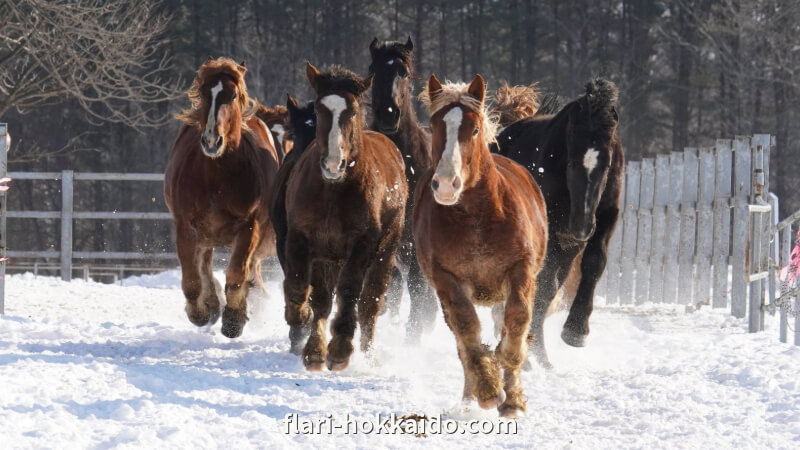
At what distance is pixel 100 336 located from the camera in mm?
9109

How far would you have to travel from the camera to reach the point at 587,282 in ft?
27.5

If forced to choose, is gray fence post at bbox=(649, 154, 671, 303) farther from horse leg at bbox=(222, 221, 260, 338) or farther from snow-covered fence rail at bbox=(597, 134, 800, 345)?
horse leg at bbox=(222, 221, 260, 338)

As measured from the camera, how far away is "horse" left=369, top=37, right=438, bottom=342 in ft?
30.0

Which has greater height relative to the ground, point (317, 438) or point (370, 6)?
point (370, 6)

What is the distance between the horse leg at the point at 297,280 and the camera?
739 cm

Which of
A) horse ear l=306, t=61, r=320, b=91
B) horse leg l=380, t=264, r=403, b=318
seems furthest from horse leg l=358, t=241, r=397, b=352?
horse leg l=380, t=264, r=403, b=318

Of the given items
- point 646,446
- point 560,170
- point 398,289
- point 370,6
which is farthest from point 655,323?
point 370,6

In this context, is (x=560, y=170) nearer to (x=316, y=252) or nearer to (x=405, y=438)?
(x=316, y=252)

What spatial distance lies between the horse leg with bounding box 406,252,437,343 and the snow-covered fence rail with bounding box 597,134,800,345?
2.98 metres

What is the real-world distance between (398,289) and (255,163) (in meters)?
2.49

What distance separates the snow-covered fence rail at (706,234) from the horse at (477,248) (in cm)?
427

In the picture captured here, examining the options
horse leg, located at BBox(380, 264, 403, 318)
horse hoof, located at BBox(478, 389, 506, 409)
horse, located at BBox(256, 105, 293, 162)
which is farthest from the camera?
horse, located at BBox(256, 105, 293, 162)

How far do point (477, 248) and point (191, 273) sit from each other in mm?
3659

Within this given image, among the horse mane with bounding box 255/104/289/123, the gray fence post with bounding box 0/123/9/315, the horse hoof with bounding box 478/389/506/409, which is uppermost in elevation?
the horse mane with bounding box 255/104/289/123
